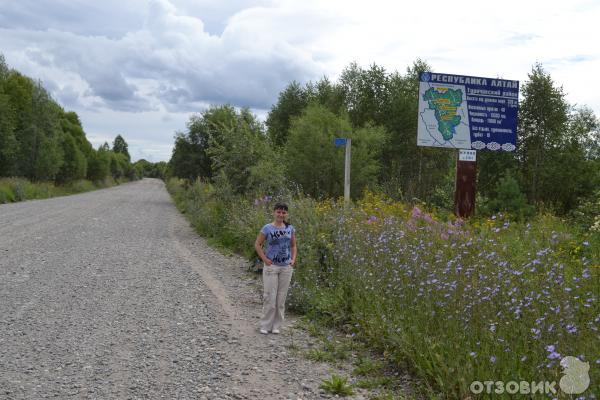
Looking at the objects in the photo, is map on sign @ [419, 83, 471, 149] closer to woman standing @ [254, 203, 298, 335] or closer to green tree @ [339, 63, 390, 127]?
woman standing @ [254, 203, 298, 335]

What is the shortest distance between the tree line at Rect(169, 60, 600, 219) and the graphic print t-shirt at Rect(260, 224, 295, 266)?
754 centimetres

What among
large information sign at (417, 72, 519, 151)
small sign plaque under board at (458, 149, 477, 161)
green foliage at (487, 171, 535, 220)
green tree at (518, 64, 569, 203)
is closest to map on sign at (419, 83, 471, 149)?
large information sign at (417, 72, 519, 151)

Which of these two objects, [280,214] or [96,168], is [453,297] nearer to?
[280,214]

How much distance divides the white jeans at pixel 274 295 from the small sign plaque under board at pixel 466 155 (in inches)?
317

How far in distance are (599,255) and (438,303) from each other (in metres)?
2.71

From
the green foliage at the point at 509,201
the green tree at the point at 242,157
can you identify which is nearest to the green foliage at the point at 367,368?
the green tree at the point at 242,157

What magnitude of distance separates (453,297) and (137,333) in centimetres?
363

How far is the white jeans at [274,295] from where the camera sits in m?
6.68

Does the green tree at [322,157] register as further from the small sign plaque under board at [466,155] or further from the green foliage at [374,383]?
the green foliage at [374,383]

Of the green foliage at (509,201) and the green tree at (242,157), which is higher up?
the green tree at (242,157)

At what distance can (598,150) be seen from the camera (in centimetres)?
5019

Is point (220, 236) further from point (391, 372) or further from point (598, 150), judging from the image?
point (598, 150)

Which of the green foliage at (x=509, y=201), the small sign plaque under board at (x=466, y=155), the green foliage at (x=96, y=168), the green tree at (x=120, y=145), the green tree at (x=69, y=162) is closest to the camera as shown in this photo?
the small sign plaque under board at (x=466, y=155)

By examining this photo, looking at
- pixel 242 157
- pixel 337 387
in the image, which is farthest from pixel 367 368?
pixel 242 157
